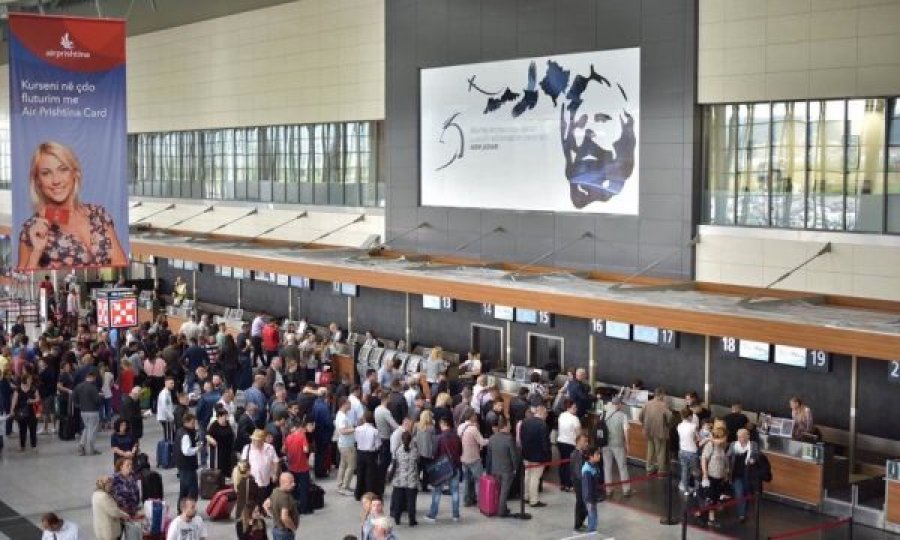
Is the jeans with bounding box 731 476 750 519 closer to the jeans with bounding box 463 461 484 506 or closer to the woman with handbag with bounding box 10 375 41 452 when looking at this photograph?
the jeans with bounding box 463 461 484 506

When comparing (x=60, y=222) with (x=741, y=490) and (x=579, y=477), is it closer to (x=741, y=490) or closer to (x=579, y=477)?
(x=579, y=477)

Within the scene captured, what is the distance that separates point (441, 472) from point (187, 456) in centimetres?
336

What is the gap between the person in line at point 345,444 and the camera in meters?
16.8

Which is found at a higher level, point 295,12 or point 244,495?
point 295,12

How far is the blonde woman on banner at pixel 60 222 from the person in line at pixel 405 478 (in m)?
4.65

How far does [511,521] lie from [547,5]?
449 inches

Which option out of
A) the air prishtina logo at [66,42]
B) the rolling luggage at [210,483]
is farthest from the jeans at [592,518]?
the air prishtina logo at [66,42]

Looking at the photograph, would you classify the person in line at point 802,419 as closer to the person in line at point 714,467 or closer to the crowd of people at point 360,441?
the crowd of people at point 360,441

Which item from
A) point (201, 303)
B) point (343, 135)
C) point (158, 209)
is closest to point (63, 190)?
point (343, 135)

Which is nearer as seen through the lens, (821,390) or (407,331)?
(821,390)

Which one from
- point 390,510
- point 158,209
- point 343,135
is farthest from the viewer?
point 158,209

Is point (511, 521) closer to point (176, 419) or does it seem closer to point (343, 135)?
point (176, 419)

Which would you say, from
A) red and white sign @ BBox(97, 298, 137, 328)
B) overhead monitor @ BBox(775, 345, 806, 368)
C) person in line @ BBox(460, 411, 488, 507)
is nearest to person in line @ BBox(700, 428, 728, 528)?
person in line @ BBox(460, 411, 488, 507)

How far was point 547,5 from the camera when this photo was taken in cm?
2364
